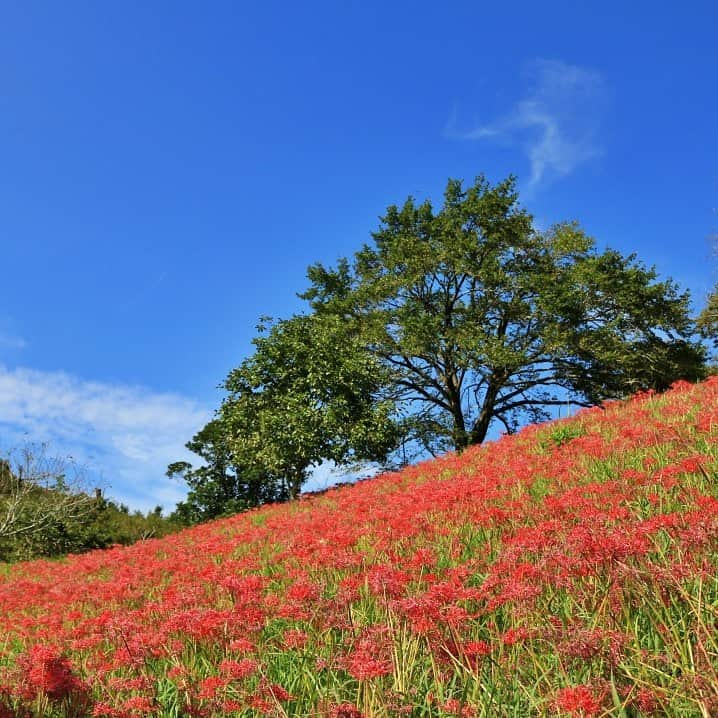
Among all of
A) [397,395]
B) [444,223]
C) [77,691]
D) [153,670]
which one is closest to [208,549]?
[153,670]

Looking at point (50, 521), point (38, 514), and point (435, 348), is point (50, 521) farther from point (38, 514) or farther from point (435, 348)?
point (435, 348)

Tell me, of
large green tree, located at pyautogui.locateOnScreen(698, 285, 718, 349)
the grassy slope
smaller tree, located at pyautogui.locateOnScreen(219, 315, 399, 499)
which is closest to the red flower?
the grassy slope

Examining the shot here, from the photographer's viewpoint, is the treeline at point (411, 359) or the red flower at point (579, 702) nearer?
the red flower at point (579, 702)

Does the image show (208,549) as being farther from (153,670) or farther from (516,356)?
(516,356)

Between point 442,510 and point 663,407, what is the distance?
7.89m

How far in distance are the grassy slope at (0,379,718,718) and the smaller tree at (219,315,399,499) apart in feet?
47.9

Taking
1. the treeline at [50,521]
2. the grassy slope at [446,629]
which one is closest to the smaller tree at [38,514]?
the treeline at [50,521]

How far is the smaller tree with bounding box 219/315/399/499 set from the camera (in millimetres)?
22828

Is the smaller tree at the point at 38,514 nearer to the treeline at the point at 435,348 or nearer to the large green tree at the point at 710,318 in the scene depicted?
the treeline at the point at 435,348

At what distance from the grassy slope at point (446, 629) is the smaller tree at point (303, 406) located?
1461 cm

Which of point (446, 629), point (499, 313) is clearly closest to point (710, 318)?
point (499, 313)

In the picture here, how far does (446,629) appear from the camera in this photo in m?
3.87

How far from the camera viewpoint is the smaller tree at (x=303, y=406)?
2283cm

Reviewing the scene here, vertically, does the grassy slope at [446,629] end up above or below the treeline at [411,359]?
below
